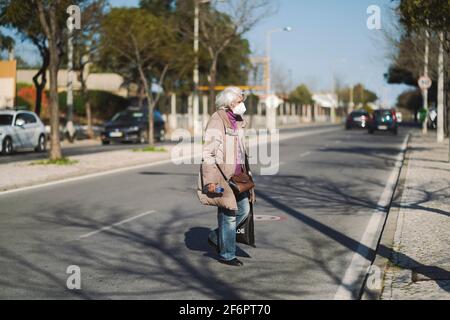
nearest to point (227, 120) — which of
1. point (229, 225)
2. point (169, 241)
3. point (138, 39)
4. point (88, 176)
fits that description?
point (229, 225)

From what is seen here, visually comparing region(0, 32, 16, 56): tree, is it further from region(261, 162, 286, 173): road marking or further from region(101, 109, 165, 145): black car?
region(261, 162, 286, 173): road marking

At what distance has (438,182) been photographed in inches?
622

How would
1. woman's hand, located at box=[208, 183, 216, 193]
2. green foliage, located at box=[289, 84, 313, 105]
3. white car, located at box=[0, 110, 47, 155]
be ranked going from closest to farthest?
woman's hand, located at box=[208, 183, 216, 193], white car, located at box=[0, 110, 47, 155], green foliage, located at box=[289, 84, 313, 105]

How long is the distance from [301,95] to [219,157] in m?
112

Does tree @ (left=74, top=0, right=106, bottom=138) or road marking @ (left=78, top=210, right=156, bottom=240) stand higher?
tree @ (left=74, top=0, right=106, bottom=138)

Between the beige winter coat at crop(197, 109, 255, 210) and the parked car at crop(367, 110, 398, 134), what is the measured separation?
42.5 meters

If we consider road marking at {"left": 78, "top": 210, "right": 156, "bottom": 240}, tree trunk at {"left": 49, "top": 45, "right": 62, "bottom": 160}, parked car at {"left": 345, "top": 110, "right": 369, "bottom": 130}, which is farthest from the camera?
parked car at {"left": 345, "top": 110, "right": 369, "bottom": 130}

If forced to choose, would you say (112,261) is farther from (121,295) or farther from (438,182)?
(438,182)

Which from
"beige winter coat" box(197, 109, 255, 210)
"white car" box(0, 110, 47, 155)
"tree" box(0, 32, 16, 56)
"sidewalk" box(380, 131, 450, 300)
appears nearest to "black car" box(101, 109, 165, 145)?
"tree" box(0, 32, 16, 56)

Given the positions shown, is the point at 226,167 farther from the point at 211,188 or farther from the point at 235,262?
the point at 235,262

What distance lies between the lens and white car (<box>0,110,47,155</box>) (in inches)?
1056

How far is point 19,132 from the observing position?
27.6 m
